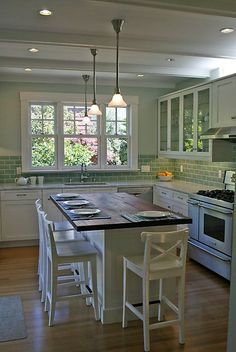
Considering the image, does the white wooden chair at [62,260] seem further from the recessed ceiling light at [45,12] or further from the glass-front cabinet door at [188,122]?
the glass-front cabinet door at [188,122]

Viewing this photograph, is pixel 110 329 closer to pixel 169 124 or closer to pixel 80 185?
pixel 80 185

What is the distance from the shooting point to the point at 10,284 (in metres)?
4.09

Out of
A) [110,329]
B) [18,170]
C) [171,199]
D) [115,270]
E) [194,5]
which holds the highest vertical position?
[194,5]

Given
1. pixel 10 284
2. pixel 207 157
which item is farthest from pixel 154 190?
pixel 10 284

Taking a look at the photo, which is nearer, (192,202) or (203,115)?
(192,202)

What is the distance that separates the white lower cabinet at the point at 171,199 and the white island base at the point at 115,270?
75.3 inches

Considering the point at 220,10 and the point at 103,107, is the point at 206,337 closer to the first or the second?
the point at 220,10

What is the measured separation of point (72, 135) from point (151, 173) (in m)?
1.57

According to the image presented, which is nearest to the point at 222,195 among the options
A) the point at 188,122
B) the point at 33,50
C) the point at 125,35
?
the point at 188,122

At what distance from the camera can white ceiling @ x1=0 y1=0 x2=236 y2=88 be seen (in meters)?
2.87

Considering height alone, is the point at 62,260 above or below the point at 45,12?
below

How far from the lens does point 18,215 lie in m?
5.51

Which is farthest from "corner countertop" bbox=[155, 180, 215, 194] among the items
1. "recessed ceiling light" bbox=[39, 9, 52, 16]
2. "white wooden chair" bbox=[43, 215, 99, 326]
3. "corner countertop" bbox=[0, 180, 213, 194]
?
"recessed ceiling light" bbox=[39, 9, 52, 16]

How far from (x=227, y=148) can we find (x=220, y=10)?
2.34 metres
